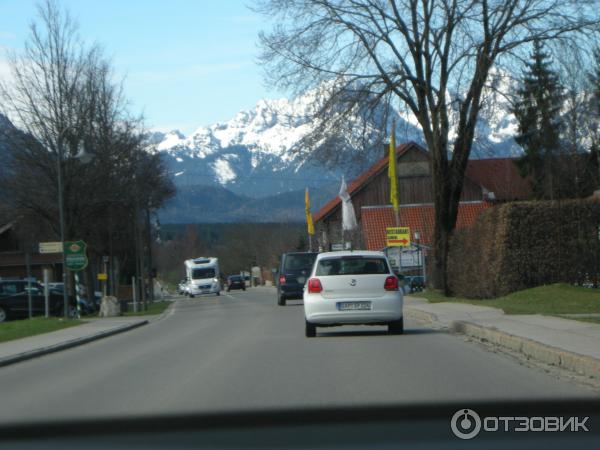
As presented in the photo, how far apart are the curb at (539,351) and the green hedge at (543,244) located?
9.01 meters

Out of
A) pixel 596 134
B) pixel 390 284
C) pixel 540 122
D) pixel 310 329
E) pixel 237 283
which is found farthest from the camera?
pixel 237 283

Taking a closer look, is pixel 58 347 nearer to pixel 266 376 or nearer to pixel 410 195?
pixel 266 376

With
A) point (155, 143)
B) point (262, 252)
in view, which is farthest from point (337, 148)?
point (262, 252)

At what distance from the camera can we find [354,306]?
730 inches

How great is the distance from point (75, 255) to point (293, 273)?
9.48 m

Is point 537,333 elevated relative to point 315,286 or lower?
lower

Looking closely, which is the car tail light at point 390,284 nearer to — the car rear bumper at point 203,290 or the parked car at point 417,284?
the parked car at point 417,284

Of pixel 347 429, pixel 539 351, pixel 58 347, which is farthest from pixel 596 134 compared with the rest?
pixel 347 429

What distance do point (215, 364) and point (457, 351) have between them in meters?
3.85

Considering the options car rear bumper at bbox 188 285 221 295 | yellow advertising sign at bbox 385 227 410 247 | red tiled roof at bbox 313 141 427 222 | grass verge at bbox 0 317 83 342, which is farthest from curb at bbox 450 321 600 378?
car rear bumper at bbox 188 285 221 295

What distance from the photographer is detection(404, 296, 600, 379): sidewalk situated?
1264 centimetres

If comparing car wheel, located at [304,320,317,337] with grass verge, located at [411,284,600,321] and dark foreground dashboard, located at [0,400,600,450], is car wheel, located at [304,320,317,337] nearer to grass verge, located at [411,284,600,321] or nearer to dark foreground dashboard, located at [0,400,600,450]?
grass verge, located at [411,284,600,321]

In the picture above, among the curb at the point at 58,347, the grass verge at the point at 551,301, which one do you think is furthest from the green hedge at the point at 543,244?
the curb at the point at 58,347

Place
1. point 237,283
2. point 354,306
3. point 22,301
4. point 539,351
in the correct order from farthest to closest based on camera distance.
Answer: point 237,283
point 22,301
point 354,306
point 539,351
